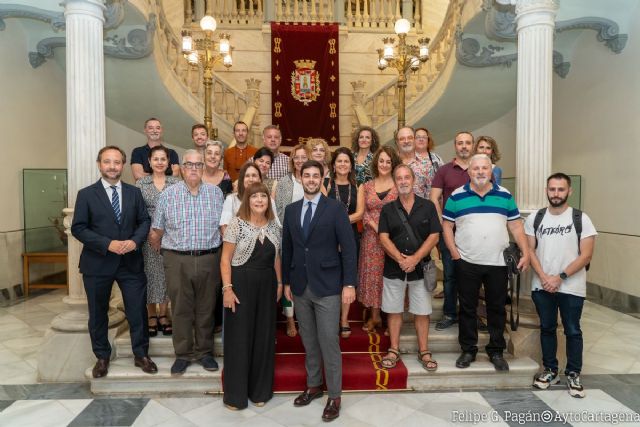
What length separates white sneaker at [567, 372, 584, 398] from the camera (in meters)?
3.73

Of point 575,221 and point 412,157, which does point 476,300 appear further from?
point 412,157

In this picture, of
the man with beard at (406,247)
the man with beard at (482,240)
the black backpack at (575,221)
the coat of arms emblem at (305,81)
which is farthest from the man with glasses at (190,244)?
the coat of arms emblem at (305,81)

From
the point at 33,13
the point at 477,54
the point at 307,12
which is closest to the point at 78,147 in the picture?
the point at 33,13

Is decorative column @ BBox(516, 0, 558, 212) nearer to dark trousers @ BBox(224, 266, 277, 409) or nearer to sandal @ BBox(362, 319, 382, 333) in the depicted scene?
sandal @ BBox(362, 319, 382, 333)

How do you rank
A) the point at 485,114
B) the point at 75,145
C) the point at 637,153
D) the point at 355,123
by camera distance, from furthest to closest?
the point at 355,123, the point at 485,114, the point at 637,153, the point at 75,145

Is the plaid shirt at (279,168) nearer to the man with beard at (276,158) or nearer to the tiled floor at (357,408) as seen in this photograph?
the man with beard at (276,158)

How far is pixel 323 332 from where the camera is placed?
131 inches

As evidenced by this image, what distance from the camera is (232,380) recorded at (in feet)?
11.4

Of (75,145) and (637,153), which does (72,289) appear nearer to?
(75,145)

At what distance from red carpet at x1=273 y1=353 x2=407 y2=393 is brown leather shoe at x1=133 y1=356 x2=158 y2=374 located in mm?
1006

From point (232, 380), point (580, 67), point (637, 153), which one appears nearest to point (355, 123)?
point (580, 67)

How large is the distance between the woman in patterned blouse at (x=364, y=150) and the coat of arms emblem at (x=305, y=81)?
6.70 metres

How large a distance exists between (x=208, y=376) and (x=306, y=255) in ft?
4.63

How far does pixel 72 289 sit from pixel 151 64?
395 centimetres
